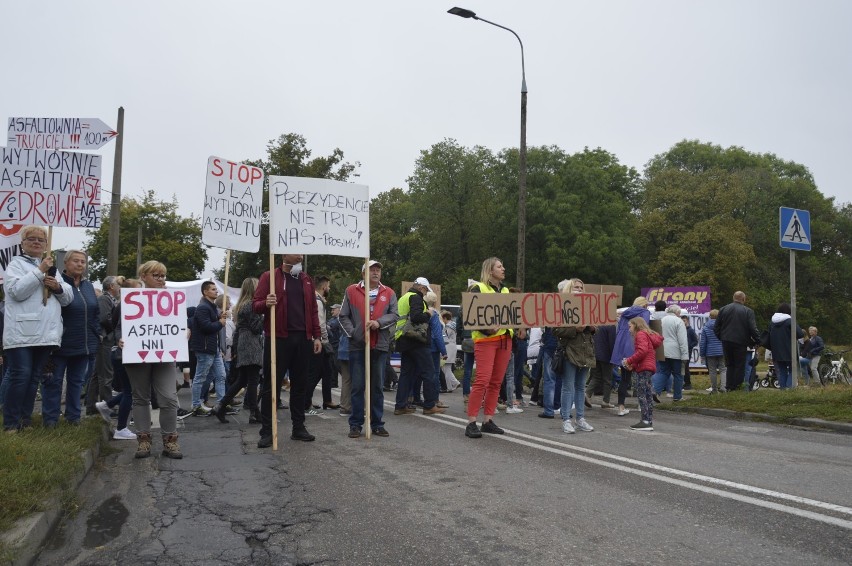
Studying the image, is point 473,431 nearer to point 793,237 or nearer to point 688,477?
point 688,477

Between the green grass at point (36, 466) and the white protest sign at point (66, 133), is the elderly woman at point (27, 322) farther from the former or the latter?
the white protest sign at point (66, 133)

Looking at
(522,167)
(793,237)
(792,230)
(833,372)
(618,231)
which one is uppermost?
(618,231)

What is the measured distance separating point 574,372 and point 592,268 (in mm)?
39676

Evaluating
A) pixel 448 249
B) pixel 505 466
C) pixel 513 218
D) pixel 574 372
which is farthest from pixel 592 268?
pixel 505 466

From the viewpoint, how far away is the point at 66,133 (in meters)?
11.5

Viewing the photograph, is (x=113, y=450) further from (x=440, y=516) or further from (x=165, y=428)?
(x=440, y=516)

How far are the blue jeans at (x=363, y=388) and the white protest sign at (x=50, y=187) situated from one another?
12.6 feet

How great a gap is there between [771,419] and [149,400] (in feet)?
27.7

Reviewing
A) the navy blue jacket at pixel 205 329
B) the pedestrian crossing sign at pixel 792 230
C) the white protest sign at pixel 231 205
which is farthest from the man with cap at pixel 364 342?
the pedestrian crossing sign at pixel 792 230

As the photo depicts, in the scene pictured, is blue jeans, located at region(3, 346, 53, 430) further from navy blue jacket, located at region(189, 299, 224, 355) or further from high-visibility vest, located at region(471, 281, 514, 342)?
high-visibility vest, located at region(471, 281, 514, 342)

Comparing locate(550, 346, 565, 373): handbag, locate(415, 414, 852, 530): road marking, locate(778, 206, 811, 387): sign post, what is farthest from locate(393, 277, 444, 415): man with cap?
locate(778, 206, 811, 387): sign post

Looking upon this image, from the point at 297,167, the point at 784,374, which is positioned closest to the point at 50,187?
the point at 784,374

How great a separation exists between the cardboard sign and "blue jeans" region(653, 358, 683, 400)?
4.50m

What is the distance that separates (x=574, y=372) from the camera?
9422 mm
